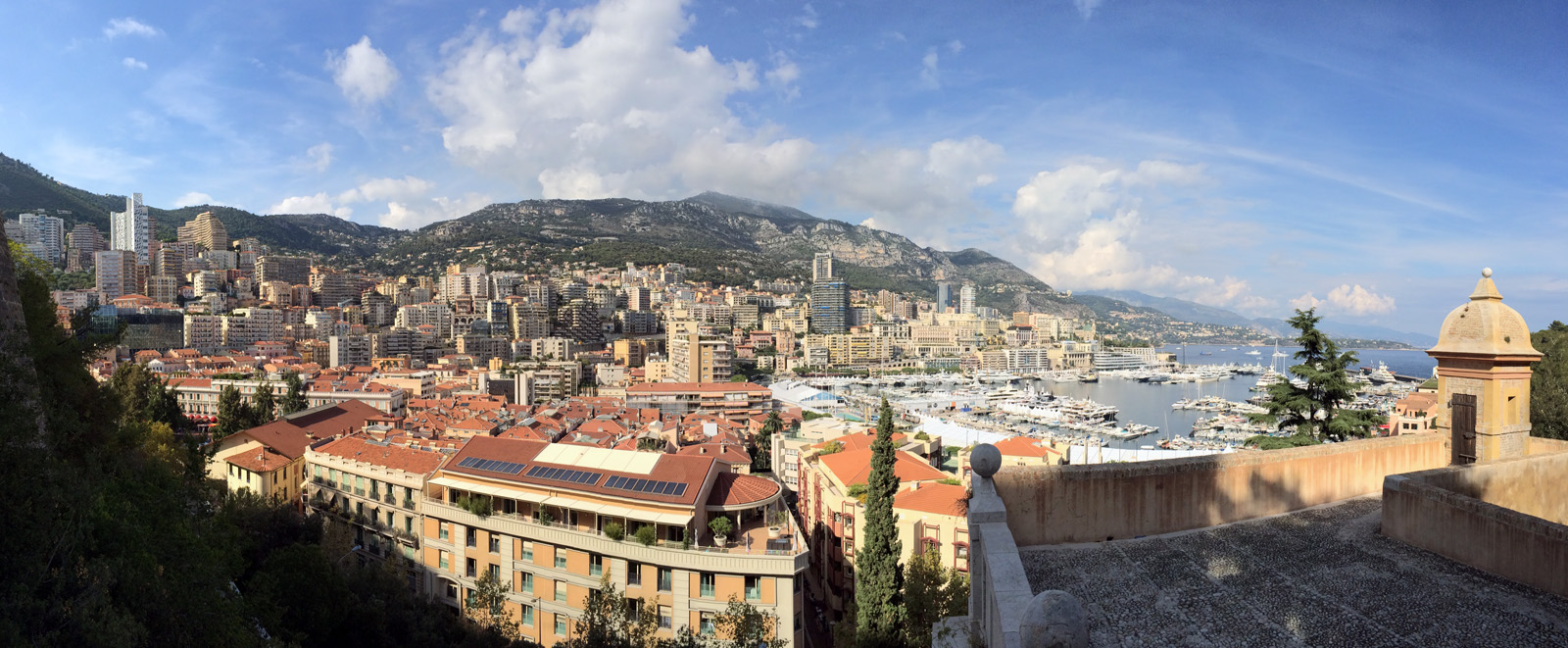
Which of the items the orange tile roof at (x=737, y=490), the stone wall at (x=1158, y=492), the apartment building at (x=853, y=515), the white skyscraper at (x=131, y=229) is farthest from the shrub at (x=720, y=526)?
the white skyscraper at (x=131, y=229)

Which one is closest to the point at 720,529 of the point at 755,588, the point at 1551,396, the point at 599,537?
the point at 755,588

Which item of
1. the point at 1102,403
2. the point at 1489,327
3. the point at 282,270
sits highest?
the point at 282,270

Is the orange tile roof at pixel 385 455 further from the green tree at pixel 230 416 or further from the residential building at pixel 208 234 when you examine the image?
the residential building at pixel 208 234

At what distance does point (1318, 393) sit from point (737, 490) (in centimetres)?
855

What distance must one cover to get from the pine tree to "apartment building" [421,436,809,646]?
1168 millimetres

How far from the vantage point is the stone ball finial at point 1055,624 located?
6.57 ft

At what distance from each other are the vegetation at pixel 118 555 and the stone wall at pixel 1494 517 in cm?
696

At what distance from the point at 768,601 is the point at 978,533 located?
757 cm

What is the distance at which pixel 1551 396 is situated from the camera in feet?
29.5

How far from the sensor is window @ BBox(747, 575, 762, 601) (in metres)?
10.5

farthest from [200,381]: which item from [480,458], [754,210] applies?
[754,210]

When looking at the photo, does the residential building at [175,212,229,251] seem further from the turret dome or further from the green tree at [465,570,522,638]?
the turret dome

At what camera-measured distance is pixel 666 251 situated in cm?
10912

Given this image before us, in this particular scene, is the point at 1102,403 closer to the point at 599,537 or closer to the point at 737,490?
the point at 737,490
